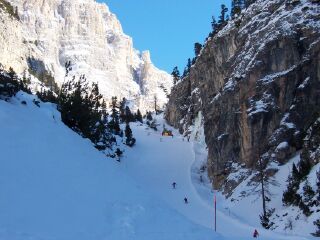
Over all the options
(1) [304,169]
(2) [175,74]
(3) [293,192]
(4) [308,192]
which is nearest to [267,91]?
(1) [304,169]

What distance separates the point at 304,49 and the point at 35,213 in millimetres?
45578

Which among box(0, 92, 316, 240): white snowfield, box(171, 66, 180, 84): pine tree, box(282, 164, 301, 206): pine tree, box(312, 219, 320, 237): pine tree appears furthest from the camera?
box(171, 66, 180, 84): pine tree

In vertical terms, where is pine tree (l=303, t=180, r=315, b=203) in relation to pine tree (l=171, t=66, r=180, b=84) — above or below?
below

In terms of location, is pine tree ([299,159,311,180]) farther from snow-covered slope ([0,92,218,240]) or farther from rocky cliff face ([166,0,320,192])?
snow-covered slope ([0,92,218,240])

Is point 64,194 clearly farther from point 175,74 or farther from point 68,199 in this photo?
point 175,74

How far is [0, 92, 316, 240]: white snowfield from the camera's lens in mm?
15461

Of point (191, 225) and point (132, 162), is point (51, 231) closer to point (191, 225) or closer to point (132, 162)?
point (191, 225)

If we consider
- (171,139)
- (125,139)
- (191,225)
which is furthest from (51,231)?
(171,139)

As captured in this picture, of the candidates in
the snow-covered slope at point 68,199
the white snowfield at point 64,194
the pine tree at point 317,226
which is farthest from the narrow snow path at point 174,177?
the snow-covered slope at point 68,199

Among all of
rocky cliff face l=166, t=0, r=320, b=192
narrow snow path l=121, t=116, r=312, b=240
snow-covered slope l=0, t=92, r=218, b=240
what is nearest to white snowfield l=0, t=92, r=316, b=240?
snow-covered slope l=0, t=92, r=218, b=240

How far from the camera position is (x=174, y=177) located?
210ft

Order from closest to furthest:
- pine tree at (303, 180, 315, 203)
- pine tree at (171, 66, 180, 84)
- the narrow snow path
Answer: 1. pine tree at (303, 180, 315, 203)
2. the narrow snow path
3. pine tree at (171, 66, 180, 84)

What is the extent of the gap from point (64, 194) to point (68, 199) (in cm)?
47

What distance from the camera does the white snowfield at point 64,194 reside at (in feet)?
50.7
